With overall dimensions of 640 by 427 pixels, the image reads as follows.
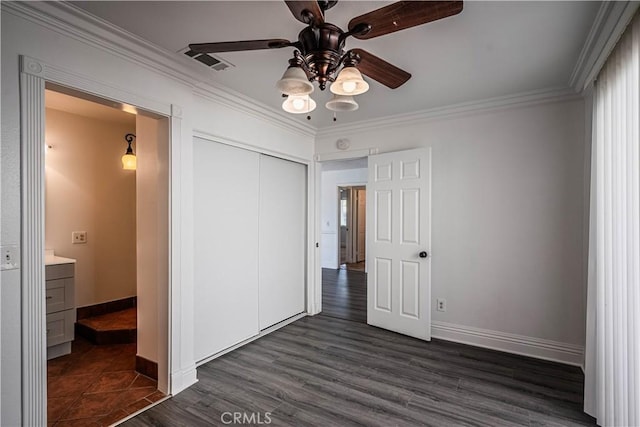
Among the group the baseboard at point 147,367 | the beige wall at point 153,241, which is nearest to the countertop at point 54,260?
the beige wall at point 153,241

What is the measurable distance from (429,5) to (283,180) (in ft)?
9.16

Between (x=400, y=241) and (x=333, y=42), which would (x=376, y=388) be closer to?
(x=400, y=241)

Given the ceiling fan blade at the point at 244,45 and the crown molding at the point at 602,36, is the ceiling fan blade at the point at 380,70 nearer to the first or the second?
the ceiling fan blade at the point at 244,45

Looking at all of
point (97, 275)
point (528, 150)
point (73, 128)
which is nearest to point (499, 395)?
point (528, 150)

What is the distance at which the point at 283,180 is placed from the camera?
3.85 metres

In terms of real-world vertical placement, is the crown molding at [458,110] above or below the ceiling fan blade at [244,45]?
above

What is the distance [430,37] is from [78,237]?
428 centimetres

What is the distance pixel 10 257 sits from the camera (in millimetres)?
1561

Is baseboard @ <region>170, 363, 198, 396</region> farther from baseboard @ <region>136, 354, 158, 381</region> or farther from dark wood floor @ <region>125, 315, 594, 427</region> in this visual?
baseboard @ <region>136, 354, 158, 381</region>

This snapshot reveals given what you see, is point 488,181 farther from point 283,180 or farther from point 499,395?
point 283,180

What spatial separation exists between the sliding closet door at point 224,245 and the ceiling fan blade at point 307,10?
178cm

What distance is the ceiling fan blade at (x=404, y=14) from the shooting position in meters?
1.24

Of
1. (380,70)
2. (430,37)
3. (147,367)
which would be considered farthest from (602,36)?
(147,367)

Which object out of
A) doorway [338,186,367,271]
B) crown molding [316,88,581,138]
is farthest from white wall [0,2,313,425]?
doorway [338,186,367,271]
